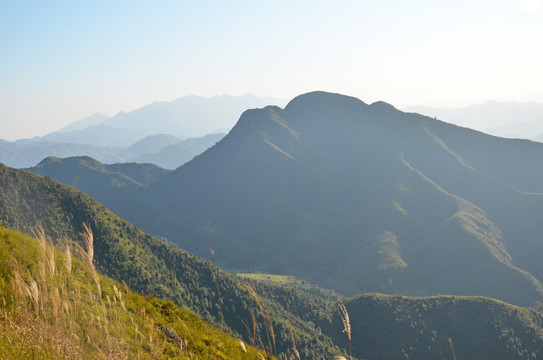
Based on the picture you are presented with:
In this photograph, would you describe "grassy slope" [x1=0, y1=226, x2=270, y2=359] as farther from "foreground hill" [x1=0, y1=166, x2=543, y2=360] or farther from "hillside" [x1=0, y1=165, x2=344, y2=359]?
"foreground hill" [x1=0, y1=166, x2=543, y2=360]

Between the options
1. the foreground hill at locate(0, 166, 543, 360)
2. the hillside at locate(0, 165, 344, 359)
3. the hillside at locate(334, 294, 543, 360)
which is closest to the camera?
the hillside at locate(0, 165, 344, 359)

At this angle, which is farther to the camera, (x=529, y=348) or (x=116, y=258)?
(x=529, y=348)

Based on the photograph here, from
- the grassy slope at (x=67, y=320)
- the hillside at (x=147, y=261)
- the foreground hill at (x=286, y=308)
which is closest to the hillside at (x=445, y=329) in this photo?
the foreground hill at (x=286, y=308)

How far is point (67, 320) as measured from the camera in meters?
6.77

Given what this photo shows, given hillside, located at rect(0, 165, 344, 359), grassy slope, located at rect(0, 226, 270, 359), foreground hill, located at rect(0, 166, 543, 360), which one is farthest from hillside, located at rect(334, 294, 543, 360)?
grassy slope, located at rect(0, 226, 270, 359)

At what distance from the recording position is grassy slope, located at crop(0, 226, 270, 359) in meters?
5.69

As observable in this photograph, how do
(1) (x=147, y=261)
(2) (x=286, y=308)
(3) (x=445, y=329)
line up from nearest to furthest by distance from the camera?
(1) (x=147, y=261) → (3) (x=445, y=329) → (2) (x=286, y=308)

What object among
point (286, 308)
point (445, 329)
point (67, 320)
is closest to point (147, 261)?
point (286, 308)

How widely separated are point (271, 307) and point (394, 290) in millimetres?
109505

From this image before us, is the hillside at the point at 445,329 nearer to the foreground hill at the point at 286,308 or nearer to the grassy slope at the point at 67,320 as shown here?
the foreground hill at the point at 286,308

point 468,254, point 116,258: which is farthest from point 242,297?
point 468,254

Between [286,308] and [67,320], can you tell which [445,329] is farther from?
[67,320]

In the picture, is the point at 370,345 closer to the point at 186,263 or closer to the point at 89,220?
the point at 186,263

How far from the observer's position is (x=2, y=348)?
5379 mm
